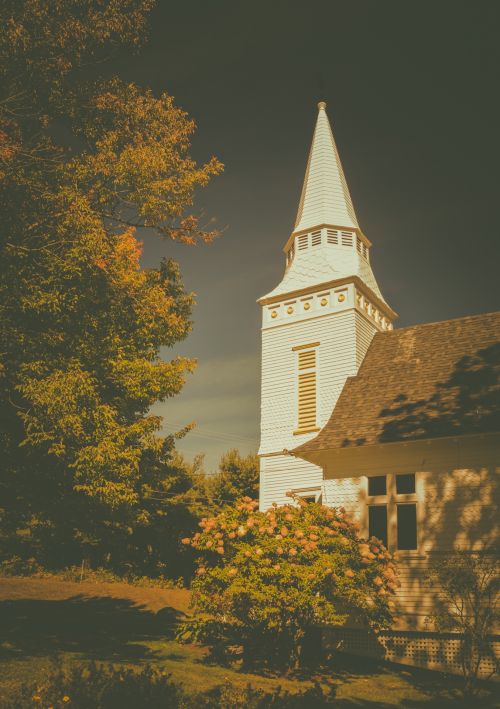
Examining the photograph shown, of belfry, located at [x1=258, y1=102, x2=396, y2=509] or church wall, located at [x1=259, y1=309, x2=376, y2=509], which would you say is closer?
church wall, located at [x1=259, y1=309, x2=376, y2=509]

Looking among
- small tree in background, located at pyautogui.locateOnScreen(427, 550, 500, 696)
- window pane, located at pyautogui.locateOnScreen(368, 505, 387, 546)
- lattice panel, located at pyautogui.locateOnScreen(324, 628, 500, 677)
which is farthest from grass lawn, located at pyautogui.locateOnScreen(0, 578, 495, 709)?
window pane, located at pyautogui.locateOnScreen(368, 505, 387, 546)

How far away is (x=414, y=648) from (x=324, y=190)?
18.6 m

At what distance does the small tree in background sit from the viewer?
40.1 ft

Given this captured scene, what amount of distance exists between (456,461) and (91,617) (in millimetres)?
11420

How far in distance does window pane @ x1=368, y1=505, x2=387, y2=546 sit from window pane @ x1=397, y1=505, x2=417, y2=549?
41 cm

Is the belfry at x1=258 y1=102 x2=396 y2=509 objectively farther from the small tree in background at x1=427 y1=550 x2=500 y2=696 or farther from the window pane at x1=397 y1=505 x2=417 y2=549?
the small tree in background at x1=427 y1=550 x2=500 y2=696

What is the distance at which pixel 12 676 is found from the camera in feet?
33.9

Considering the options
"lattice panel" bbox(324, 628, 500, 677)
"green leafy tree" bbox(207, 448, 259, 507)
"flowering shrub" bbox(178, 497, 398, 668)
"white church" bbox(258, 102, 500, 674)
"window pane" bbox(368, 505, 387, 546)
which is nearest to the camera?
"flowering shrub" bbox(178, 497, 398, 668)

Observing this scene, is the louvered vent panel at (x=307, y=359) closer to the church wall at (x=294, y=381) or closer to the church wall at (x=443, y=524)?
the church wall at (x=294, y=381)

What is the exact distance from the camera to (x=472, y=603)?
1314 centimetres

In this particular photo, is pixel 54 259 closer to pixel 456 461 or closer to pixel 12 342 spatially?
pixel 12 342

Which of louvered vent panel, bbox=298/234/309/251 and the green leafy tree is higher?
louvered vent panel, bbox=298/234/309/251

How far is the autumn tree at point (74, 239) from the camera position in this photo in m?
12.8

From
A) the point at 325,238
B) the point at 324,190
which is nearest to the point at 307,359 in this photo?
the point at 325,238
